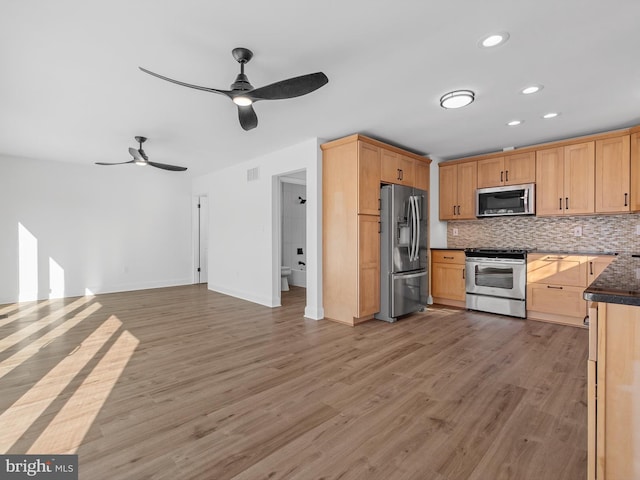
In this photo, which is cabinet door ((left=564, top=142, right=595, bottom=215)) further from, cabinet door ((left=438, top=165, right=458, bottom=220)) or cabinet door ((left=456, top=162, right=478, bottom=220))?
cabinet door ((left=438, top=165, right=458, bottom=220))

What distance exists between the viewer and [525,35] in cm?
213

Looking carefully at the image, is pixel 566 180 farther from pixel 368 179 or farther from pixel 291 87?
pixel 291 87

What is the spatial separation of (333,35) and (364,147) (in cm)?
201

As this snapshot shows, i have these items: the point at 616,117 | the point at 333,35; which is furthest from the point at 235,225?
the point at 616,117

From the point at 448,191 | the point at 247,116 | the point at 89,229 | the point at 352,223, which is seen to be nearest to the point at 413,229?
the point at 352,223

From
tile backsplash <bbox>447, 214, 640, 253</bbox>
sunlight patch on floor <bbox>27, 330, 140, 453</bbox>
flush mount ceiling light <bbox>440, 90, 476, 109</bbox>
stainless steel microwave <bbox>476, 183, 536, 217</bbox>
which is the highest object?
flush mount ceiling light <bbox>440, 90, 476, 109</bbox>

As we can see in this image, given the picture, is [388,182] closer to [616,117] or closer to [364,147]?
[364,147]

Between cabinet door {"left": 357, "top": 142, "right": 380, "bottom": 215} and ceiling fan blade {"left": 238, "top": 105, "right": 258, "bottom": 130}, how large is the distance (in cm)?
159

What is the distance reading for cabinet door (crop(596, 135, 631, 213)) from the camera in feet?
12.6

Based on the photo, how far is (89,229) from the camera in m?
6.18

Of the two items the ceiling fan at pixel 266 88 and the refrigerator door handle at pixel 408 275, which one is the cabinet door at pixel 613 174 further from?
the ceiling fan at pixel 266 88

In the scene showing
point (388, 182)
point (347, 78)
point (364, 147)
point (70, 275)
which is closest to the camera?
point (347, 78)
